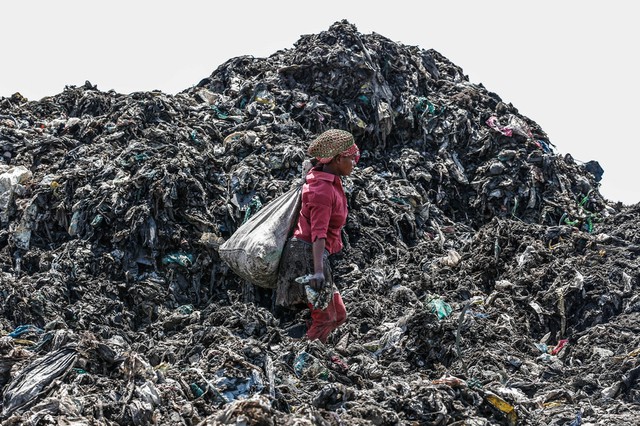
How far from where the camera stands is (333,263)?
8625mm

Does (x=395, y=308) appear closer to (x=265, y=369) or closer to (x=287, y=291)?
(x=287, y=291)

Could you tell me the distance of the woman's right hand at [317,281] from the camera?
6.32 meters

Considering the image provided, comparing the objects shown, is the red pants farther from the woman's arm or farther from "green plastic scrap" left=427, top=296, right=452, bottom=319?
"green plastic scrap" left=427, top=296, right=452, bottom=319

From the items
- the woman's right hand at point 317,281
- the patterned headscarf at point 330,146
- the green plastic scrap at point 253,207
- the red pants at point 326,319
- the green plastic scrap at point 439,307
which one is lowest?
the red pants at point 326,319

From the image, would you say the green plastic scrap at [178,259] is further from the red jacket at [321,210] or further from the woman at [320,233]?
the red jacket at [321,210]

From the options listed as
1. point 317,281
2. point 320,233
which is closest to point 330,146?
point 320,233

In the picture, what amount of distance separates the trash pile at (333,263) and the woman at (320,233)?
29 cm

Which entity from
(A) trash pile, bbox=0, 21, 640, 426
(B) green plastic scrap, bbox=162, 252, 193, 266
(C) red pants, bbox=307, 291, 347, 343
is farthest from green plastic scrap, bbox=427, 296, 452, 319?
(B) green plastic scrap, bbox=162, 252, 193, 266

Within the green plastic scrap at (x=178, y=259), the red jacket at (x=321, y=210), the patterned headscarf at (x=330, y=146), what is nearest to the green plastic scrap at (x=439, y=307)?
the red jacket at (x=321, y=210)

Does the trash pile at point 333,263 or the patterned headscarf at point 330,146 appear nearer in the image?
the trash pile at point 333,263

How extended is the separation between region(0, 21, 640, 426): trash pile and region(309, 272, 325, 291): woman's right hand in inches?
16.7

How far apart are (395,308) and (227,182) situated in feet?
7.66

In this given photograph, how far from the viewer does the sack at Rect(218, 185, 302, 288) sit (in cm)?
659

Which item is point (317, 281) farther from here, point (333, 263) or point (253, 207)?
point (253, 207)
